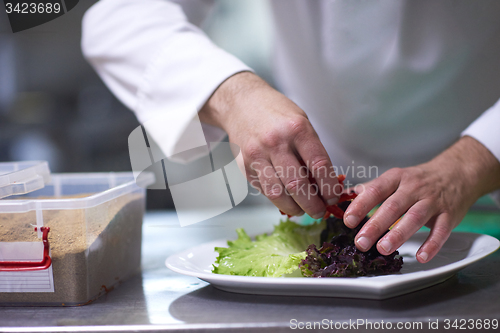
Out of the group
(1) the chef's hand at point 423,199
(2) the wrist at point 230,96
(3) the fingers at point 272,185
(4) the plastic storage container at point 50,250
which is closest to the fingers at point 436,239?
(1) the chef's hand at point 423,199

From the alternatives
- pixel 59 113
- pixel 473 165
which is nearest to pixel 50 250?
pixel 473 165

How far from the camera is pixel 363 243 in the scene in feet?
1.86

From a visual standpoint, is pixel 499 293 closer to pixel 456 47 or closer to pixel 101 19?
pixel 456 47

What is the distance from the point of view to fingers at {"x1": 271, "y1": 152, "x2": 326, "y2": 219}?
2.05 ft

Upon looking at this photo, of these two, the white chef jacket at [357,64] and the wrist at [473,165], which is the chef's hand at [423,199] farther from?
the white chef jacket at [357,64]

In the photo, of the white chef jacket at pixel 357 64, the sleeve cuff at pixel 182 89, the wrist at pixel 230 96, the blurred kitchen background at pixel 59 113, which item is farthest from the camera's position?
the blurred kitchen background at pixel 59 113

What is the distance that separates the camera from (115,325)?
1.59ft

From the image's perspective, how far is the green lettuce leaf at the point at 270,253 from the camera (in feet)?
2.00

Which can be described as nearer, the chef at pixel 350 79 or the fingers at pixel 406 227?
the fingers at pixel 406 227

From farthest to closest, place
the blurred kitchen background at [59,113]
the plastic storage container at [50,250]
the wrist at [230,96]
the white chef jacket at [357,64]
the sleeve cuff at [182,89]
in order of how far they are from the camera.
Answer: the blurred kitchen background at [59,113]
the white chef jacket at [357,64]
the sleeve cuff at [182,89]
the wrist at [230,96]
the plastic storage container at [50,250]

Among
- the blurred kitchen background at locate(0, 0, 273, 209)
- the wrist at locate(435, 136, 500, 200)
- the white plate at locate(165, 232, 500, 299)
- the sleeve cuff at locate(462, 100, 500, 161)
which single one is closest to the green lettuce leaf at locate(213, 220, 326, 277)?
the white plate at locate(165, 232, 500, 299)

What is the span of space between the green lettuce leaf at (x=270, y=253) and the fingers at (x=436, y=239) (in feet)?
0.60

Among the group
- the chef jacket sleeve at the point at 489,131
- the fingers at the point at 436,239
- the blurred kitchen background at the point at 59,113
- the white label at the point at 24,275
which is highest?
the chef jacket sleeve at the point at 489,131

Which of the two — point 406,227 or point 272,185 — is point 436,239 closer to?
point 406,227
